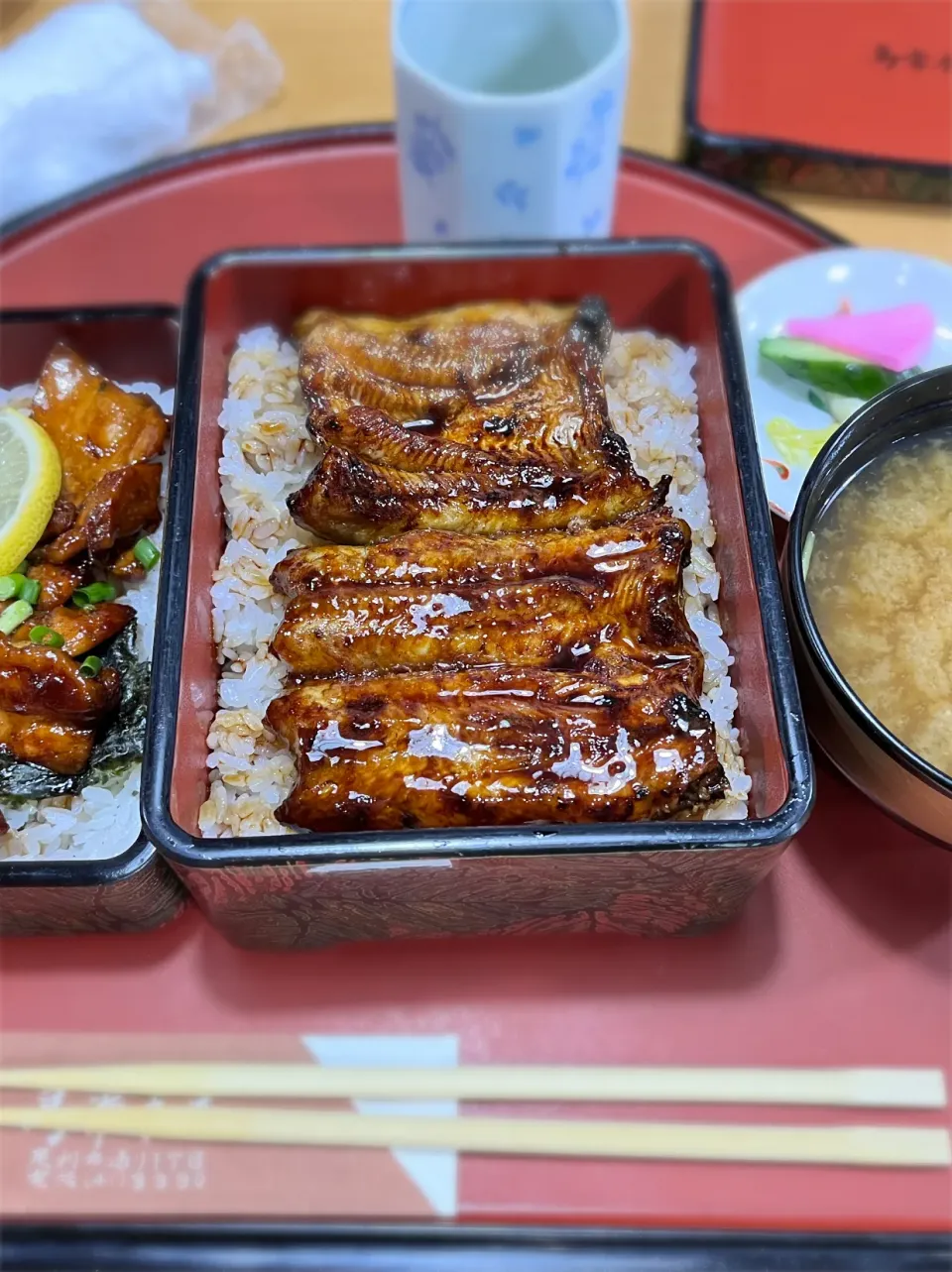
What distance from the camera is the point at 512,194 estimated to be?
206cm

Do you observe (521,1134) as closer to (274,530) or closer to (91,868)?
(91,868)

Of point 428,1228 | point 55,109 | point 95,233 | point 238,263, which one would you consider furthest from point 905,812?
point 55,109

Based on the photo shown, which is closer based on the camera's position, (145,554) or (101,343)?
(145,554)

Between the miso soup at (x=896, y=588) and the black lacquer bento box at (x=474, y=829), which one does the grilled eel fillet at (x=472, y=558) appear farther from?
the miso soup at (x=896, y=588)

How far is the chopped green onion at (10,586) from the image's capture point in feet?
5.90

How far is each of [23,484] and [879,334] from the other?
187 centimetres

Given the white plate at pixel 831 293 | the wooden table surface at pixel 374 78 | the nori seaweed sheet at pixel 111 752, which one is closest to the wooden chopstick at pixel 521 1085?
the nori seaweed sheet at pixel 111 752

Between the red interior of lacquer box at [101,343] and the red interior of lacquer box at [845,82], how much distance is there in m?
1.56

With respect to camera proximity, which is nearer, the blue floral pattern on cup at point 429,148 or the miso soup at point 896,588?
the miso soup at point 896,588

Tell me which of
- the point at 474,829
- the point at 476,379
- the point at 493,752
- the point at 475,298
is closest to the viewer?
the point at 474,829

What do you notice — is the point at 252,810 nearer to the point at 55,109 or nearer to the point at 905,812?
the point at 905,812

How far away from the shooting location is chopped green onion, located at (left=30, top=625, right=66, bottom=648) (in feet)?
5.70

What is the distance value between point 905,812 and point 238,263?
5.47ft

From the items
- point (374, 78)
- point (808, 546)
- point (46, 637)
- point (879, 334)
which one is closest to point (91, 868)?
point (46, 637)
